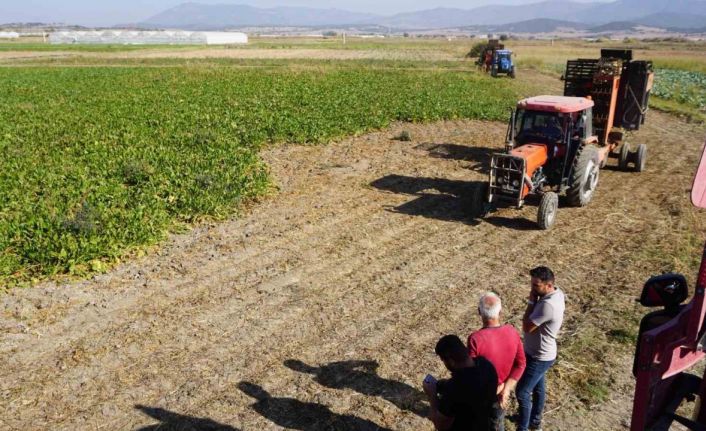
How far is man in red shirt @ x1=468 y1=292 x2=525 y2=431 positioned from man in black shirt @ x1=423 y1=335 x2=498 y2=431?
13.4 inches

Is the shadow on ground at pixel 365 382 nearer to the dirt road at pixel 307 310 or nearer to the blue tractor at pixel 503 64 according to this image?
the dirt road at pixel 307 310

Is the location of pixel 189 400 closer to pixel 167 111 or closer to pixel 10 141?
pixel 10 141

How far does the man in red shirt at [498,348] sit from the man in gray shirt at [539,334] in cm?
53

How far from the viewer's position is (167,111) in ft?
65.8

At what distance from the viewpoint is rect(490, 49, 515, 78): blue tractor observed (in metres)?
37.8

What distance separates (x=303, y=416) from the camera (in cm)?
556

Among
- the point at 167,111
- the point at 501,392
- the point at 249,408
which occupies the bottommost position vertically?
the point at 249,408

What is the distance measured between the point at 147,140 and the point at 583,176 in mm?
11832

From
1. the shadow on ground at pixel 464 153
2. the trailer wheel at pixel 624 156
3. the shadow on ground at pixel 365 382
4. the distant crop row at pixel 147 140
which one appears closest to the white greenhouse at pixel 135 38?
the distant crop row at pixel 147 140

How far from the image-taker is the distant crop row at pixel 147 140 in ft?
29.5

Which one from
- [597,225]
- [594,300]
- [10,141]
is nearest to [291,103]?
[10,141]

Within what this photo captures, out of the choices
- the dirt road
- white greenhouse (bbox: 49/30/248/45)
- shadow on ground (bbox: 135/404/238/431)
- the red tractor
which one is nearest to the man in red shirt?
the red tractor

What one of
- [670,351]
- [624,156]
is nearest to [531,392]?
[670,351]

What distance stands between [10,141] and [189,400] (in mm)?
13198
